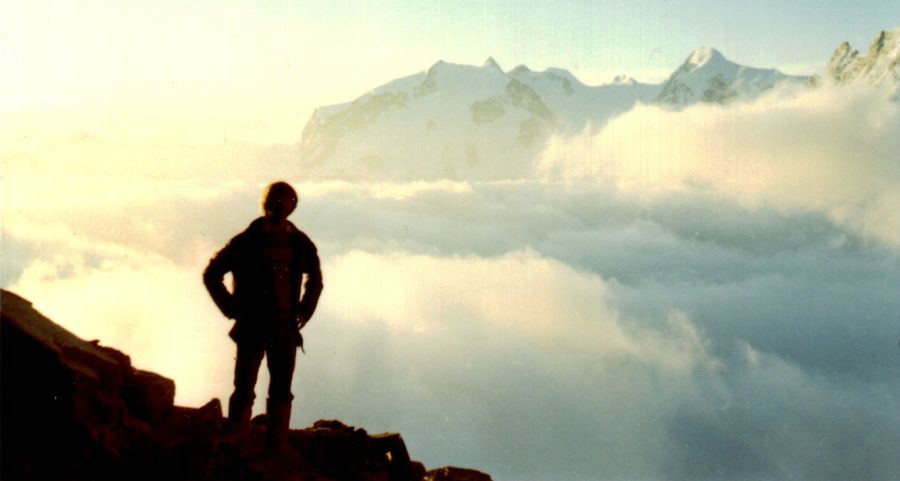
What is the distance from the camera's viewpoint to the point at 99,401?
7617 mm

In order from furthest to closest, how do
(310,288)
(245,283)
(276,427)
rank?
(310,288)
(245,283)
(276,427)

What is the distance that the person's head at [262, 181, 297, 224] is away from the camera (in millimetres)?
8445

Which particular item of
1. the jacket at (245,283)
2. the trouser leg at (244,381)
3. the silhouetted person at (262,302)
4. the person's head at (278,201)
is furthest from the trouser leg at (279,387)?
the person's head at (278,201)

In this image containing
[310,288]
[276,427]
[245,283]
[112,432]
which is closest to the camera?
[112,432]

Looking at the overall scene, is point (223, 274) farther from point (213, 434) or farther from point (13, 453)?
point (13, 453)

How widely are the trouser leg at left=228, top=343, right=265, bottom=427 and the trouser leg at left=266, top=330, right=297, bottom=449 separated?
0.17m

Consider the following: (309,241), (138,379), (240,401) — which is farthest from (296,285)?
(138,379)

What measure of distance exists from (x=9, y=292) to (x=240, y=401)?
2681 mm

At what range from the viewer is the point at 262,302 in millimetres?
8516

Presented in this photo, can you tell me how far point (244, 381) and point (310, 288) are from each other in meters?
1.27

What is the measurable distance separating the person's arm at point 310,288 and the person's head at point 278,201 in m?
0.50

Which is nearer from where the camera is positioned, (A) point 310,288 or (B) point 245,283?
(B) point 245,283

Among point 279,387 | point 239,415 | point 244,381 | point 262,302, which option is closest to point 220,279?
point 262,302

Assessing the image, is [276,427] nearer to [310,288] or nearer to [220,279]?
[310,288]
